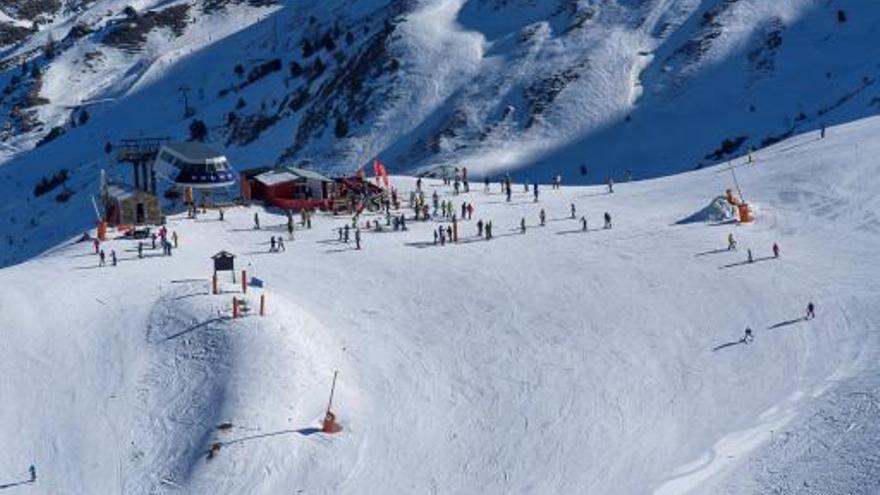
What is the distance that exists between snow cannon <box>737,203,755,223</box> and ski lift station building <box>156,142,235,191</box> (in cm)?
2679

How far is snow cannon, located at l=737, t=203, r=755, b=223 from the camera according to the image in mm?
59281

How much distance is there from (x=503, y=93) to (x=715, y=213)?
143 ft

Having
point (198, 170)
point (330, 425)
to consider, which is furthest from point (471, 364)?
point (198, 170)

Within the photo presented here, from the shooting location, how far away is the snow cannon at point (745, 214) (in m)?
59.3

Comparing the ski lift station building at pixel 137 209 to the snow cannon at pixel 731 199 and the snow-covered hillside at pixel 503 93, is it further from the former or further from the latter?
the snow-covered hillside at pixel 503 93

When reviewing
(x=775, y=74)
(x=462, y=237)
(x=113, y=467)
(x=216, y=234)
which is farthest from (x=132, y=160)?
(x=775, y=74)

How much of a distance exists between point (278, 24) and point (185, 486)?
358 ft

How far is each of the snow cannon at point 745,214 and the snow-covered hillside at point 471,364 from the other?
89 cm

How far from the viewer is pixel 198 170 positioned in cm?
7181

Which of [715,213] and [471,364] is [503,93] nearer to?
[715,213]

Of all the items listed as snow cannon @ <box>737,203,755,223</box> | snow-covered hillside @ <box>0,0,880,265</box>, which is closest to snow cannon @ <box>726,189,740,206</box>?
snow cannon @ <box>737,203,755,223</box>

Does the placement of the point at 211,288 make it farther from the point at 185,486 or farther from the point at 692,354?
the point at 692,354

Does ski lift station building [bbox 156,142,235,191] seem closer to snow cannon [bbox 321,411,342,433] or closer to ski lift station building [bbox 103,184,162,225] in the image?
ski lift station building [bbox 103,184,162,225]

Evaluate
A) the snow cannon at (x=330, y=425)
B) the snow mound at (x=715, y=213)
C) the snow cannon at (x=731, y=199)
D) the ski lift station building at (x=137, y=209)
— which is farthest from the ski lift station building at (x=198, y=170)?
the snow cannon at (x=330, y=425)
